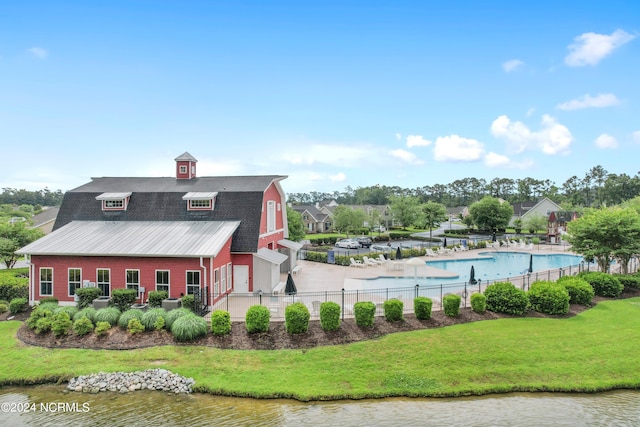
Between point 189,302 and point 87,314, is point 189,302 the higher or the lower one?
the higher one

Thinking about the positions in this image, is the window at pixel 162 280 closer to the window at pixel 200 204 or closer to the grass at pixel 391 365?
the grass at pixel 391 365

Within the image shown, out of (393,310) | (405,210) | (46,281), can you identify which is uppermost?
(405,210)

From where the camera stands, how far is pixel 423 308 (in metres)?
16.1

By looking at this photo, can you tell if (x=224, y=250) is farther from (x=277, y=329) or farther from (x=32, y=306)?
(x=32, y=306)

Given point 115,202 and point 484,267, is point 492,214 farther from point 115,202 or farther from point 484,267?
point 115,202

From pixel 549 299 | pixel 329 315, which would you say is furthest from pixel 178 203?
pixel 549 299

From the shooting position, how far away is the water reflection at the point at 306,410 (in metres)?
10.1

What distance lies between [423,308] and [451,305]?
4.39 ft

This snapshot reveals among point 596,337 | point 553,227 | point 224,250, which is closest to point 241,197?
point 224,250

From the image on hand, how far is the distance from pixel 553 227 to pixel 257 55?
51.9 meters

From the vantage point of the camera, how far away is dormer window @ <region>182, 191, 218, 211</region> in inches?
880

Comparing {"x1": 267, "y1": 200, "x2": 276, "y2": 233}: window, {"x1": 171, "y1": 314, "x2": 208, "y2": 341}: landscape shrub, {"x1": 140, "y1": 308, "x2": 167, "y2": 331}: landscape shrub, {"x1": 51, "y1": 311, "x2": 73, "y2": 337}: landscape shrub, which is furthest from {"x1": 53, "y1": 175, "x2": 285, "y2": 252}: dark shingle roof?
{"x1": 51, "y1": 311, "x2": 73, "y2": 337}: landscape shrub

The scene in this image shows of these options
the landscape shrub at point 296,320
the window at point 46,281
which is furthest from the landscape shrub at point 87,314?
the landscape shrub at point 296,320

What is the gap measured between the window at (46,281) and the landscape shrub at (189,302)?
24.8 feet
